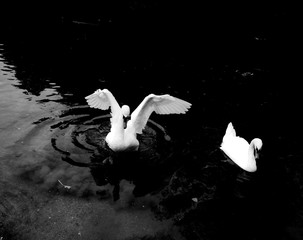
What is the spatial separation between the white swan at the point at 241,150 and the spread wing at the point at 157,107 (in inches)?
54.8

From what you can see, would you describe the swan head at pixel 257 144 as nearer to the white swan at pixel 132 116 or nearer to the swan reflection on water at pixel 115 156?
the white swan at pixel 132 116

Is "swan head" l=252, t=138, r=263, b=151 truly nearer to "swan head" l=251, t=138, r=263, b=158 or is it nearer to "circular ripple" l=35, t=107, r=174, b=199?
"swan head" l=251, t=138, r=263, b=158

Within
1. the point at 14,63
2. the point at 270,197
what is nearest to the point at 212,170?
the point at 270,197

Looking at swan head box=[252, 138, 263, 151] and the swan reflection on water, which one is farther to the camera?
swan head box=[252, 138, 263, 151]

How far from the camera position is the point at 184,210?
696cm

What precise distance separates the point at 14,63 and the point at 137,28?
344 inches

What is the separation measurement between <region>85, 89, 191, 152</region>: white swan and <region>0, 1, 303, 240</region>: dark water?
428mm

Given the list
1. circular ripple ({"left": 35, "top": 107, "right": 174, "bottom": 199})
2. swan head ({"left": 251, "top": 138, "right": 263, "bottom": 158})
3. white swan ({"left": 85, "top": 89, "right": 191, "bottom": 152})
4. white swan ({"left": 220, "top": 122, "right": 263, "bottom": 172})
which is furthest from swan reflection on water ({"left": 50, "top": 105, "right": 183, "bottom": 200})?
swan head ({"left": 251, "top": 138, "right": 263, "bottom": 158})

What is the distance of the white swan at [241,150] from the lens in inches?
326

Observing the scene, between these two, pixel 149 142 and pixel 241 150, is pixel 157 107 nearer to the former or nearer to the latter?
pixel 149 142

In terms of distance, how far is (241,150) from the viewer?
8586mm

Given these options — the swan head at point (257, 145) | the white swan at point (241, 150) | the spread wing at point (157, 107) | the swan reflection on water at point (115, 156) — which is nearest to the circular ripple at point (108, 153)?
the swan reflection on water at point (115, 156)

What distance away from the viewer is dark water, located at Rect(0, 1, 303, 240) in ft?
21.8

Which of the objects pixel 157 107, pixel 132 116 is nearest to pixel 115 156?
pixel 132 116
